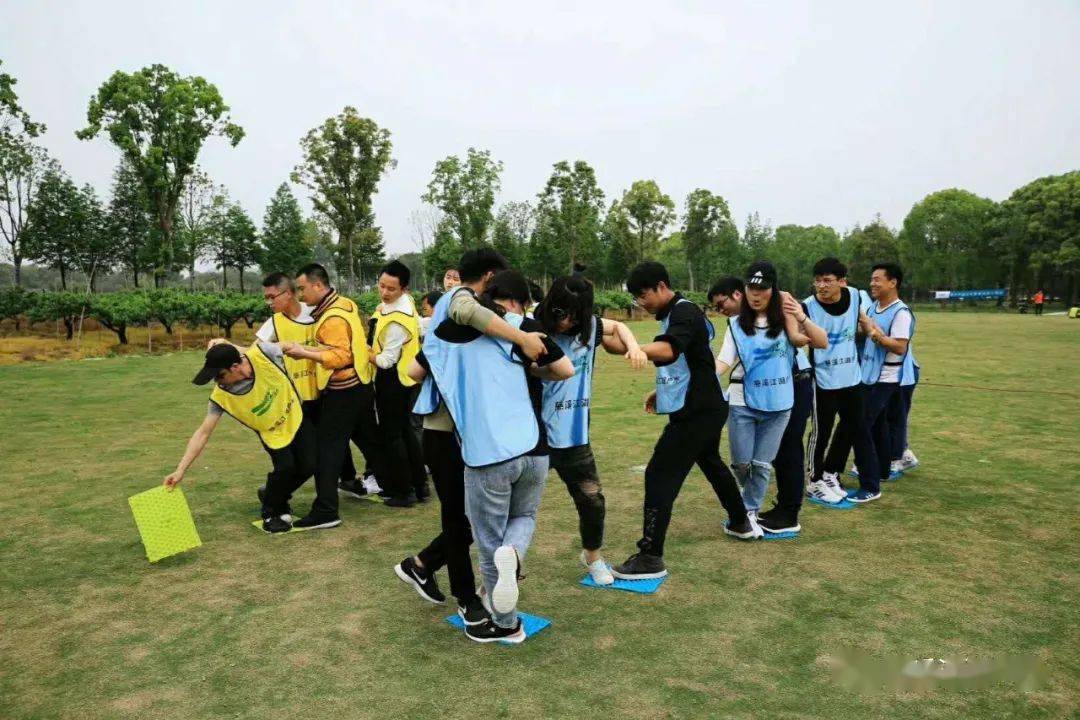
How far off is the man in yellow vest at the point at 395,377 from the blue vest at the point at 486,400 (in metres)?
2.53

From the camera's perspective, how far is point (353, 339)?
17.9 feet

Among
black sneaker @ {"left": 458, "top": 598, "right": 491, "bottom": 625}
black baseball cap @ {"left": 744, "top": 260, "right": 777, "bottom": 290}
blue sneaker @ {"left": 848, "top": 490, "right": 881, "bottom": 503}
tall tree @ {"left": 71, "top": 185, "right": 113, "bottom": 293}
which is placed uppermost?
tall tree @ {"left": 71, "top": 185, "right": 113, "bottom": 293}

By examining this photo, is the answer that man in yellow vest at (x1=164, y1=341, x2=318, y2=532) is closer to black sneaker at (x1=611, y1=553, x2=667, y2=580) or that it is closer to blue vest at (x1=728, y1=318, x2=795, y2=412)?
black sneaker at (x1=611, y1=553, x2=667, y2=580)

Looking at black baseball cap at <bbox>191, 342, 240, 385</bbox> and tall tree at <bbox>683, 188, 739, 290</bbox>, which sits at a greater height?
tall tree at <bbox>683, 188, 739, 290</bbox>

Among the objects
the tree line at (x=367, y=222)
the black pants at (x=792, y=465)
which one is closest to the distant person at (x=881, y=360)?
the black pants at (x=792, y=465)

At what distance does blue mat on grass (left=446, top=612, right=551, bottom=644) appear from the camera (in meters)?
3.79

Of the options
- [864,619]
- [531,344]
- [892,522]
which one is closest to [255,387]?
[531,344]

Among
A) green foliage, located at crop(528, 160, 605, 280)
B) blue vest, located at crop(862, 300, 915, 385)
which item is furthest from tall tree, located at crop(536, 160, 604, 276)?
blue vest, located at crop(862, 300, 915, 385)

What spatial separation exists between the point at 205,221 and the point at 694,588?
5941cm

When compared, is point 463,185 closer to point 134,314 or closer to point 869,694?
point 134,314

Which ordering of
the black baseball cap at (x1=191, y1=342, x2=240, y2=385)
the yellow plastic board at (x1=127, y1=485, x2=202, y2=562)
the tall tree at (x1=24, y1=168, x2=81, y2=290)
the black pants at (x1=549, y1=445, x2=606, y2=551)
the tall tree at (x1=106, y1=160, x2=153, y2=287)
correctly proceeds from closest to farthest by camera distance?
the black pants at (x1=549, y1=445, x2=606, y2=551), the yellow plastic board at (x1=127, y1=485, x2=202, y2=562), the black baseball cap at (x1=191, y1=342, x2=240, y2=385), the tall tree at (x1=24, y1=168, x2=81, y2=290), the tall tree at (x1=106, y1=160, x2=153, y2=287)

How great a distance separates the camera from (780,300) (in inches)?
199

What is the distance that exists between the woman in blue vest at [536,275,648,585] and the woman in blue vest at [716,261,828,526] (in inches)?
47.9

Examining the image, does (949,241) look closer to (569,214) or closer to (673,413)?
(569,214)
